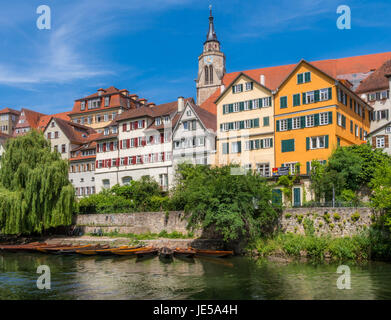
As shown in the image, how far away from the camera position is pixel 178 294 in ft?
69.6

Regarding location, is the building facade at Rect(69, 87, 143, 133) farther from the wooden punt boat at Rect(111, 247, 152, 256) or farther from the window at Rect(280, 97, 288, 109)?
the wooden punt boat at Rect(111, 247, 152, 256)

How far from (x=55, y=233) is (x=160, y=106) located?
22.8m

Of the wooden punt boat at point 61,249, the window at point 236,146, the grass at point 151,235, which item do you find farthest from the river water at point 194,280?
the window at point 236,146

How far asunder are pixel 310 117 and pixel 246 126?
7289 millimetres

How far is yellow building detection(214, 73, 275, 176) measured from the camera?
1871 inches

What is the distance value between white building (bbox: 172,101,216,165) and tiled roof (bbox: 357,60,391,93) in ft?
59.6

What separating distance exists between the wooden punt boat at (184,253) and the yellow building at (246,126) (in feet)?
47.4

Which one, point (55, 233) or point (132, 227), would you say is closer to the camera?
point (132, 227)

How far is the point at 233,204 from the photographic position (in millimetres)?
33625

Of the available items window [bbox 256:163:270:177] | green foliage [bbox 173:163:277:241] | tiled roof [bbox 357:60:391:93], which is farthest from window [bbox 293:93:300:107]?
green foliage [bbox 173:163:277:241]

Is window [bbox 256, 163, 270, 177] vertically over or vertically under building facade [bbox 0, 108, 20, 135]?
under
